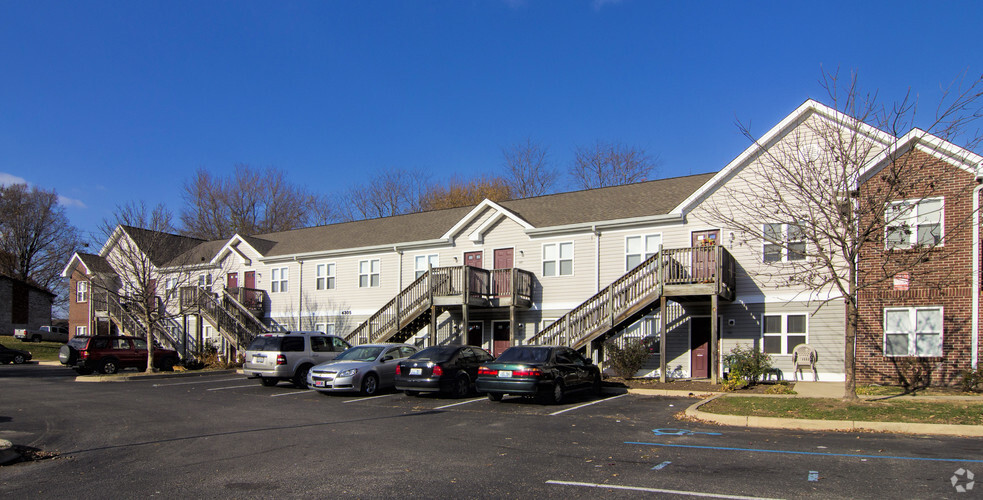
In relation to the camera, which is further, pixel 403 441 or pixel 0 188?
pixel 0 188

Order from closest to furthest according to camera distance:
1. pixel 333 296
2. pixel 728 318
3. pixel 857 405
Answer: pixel 857 405, pixel 728 318, pixel 333 296

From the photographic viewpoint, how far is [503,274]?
25.2 metres

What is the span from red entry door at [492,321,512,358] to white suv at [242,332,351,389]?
7.20 m

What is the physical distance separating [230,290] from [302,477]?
2750 centimetres

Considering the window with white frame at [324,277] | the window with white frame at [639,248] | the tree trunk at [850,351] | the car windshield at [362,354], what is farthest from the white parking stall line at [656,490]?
the window with white frame at [324,277]

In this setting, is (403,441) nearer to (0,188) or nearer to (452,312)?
(452,312)

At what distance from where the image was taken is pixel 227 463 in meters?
9.16

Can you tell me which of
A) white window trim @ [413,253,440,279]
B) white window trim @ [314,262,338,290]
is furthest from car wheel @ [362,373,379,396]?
white window trim @ [314,262,338,290]

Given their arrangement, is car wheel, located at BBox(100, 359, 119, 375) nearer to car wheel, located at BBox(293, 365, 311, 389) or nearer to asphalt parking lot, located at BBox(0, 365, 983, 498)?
Result: car wheel, located at BBox(293, 365, 311, 389)

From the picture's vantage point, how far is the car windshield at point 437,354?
17.6 meters

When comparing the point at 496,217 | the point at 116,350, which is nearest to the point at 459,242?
the point at 496,217

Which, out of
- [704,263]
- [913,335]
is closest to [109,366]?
[704,263]

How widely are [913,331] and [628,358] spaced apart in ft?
24.9

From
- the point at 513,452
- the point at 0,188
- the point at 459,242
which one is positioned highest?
the point at 0,188
